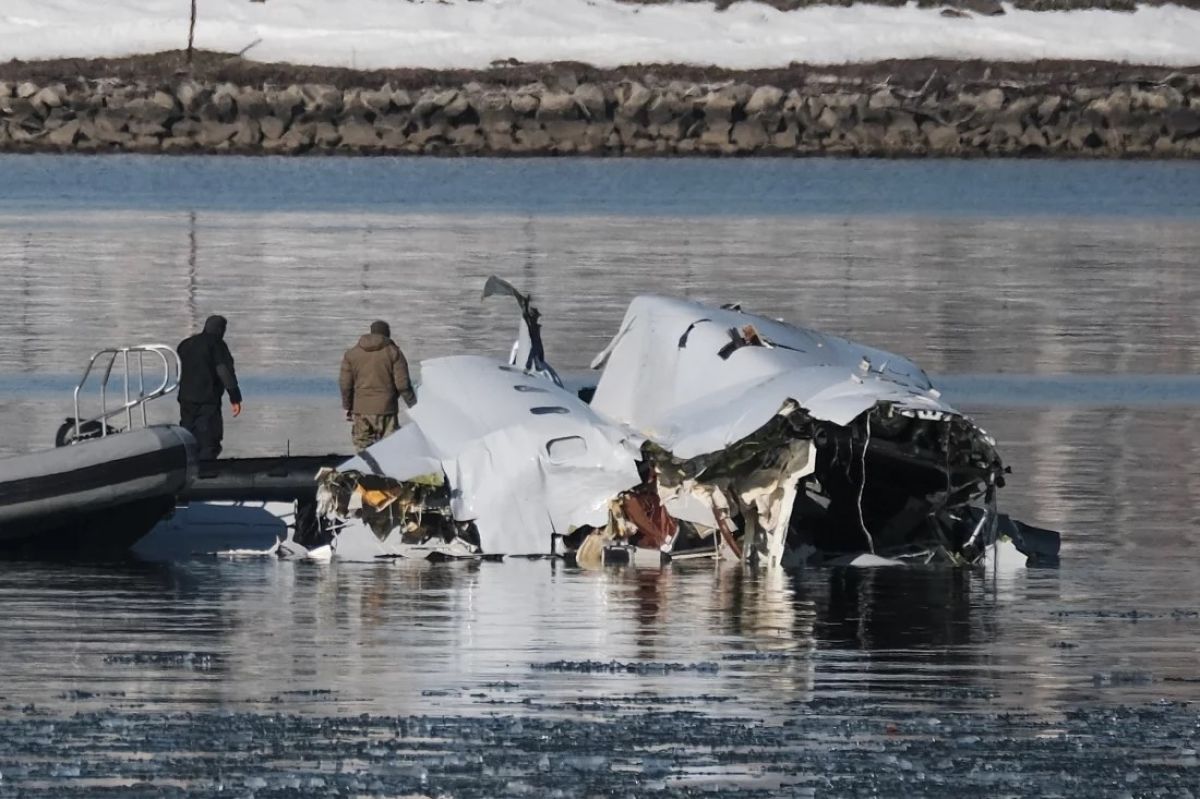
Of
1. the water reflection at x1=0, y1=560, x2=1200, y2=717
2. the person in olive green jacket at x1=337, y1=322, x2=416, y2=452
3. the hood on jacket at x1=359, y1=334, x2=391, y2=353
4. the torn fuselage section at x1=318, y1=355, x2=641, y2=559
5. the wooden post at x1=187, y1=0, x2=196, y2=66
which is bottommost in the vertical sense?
the water reflection at x1=0, y1=560, x2=1200, y2=717

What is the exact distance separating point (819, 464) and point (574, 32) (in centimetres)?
8035

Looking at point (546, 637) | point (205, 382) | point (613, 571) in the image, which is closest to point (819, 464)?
point (613, 571)

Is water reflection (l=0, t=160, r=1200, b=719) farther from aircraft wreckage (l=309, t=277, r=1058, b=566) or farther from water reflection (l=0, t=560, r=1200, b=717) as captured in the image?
aircraft wreckage (l=309, t=277, r=1058, b=566)

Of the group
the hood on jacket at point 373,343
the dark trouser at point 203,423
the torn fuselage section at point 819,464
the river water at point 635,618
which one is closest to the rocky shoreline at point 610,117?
the river water at point 635,618

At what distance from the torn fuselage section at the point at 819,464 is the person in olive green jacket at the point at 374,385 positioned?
2179 millimetres

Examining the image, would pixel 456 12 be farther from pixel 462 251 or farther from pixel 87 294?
pixel 87 294

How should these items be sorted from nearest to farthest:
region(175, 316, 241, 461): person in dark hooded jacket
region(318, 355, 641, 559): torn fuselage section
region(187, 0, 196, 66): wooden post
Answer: region(318, 355, 641, 559): torn fuselage section, region(175, 316, 241, 461): person in dark hooded jacket, region(187, 0, 196, 66): wooden post

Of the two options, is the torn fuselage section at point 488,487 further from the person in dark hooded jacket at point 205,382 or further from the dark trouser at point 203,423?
the dark trouser at point 203,423

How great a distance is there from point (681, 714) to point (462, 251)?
37.8 m

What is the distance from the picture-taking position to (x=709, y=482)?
18.3 m

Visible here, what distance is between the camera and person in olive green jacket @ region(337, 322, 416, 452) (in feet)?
66.6

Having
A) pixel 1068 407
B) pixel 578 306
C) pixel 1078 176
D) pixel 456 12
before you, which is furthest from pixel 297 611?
pixel 456 12

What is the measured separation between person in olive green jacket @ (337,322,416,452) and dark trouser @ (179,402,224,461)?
130cm

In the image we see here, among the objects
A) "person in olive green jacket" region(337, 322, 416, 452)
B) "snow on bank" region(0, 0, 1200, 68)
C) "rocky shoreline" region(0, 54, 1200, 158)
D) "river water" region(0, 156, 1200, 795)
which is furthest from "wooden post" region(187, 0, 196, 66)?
"person in olive green jacket" region(337, 322, 416, 452)
